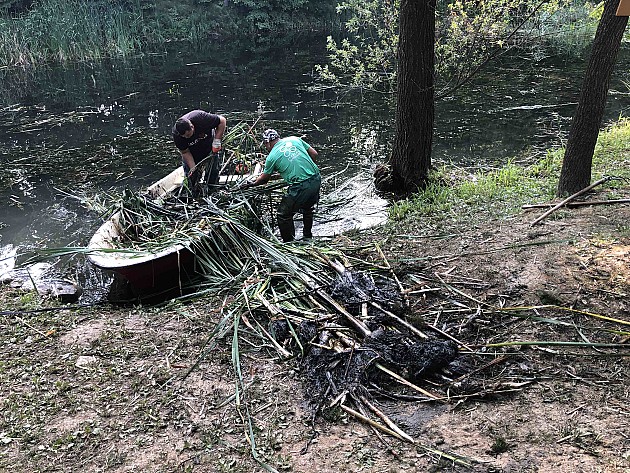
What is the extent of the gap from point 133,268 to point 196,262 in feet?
2.02

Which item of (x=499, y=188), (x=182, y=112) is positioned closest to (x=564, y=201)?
(x=499, y=188)

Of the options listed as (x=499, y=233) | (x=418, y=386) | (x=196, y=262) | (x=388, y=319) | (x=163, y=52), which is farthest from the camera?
(x=163, y=52)

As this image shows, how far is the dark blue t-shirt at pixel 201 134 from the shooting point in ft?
21.1

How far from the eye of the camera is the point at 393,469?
7.64 ft

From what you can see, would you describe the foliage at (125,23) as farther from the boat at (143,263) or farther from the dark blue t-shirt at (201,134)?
the boat at (143,263)

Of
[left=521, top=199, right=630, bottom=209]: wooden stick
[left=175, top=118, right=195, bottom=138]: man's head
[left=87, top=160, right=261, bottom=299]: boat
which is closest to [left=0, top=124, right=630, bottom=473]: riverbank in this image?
[left=521, top=199, right=630, bottom=209]: wooden stick

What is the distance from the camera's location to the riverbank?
7.99 ft

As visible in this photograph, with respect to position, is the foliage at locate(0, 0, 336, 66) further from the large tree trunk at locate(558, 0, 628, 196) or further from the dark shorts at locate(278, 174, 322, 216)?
the large tree trunk at locate(558, 0, 628, 196)

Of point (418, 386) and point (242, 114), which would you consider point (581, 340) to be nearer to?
point (418, 386)

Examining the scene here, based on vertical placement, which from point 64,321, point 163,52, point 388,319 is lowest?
point 64,321

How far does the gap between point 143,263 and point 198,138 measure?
2.50m

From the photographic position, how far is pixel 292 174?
5.34m

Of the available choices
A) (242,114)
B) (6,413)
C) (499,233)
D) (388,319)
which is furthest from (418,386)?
(242,114)

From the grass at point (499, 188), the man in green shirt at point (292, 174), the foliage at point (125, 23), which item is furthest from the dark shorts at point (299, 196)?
the foliage at point (125, 23)
